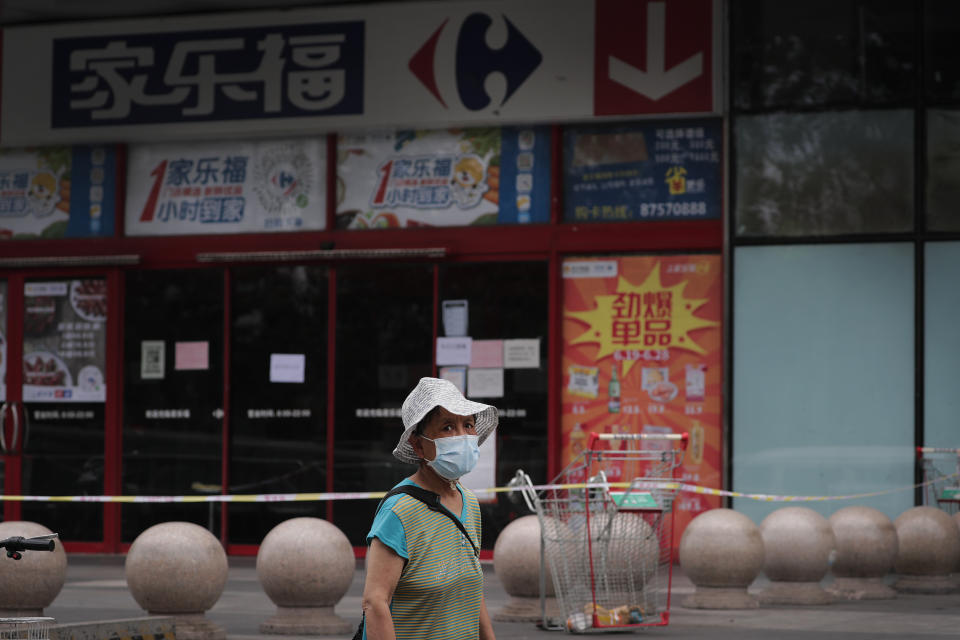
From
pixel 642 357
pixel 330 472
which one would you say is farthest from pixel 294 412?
pixel 642 357

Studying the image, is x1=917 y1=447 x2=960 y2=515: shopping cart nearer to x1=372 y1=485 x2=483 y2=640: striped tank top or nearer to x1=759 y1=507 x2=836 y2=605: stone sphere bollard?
x1=759 y1=507 x2=836 y2=605: stone sphere bollard

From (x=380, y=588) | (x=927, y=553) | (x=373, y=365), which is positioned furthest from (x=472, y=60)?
(x=380, y=588)

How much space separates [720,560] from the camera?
1316 cm

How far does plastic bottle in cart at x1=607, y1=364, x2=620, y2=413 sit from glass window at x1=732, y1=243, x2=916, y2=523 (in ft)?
4.22

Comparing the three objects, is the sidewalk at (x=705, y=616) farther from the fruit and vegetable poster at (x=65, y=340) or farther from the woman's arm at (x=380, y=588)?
the woman's arm at (x=380, y=588)

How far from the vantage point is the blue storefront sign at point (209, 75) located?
60.4 ft

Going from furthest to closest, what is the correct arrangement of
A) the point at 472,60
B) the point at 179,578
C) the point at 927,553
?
the point at 472,60, the point at 927,553, the point at 179,578

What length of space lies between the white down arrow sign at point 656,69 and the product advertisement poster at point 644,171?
428 mm

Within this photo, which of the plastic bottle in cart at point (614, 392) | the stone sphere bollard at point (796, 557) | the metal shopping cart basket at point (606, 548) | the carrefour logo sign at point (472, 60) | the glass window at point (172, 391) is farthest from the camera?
the glass window at point (172, 391)

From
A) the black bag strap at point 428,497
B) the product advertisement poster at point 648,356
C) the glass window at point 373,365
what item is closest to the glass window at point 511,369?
the product advertisement poster at point 648,356

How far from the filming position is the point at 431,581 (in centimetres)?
511

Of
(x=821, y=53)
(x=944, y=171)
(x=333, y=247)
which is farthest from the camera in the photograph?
(x=333, y=247)

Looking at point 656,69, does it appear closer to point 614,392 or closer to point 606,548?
point 614,392

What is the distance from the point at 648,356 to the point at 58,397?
7.22 meters
